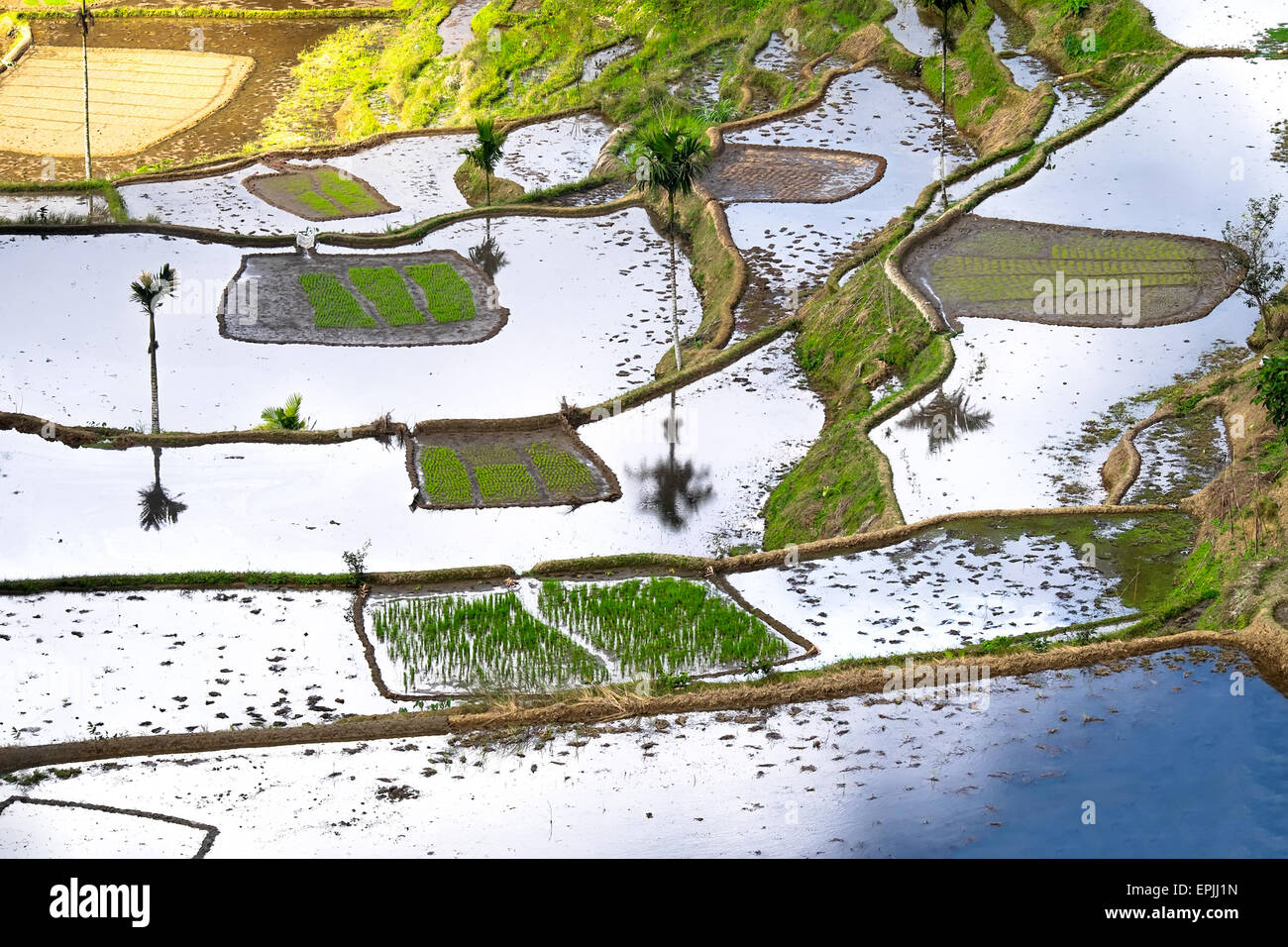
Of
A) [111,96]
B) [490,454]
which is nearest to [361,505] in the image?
[490,454]

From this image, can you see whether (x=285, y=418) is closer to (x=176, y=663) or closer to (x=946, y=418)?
(x=176, y=663)

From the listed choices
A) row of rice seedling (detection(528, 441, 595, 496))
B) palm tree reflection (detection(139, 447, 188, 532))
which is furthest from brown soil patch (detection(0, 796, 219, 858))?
row of rice seedling (detection(528, 441, 595, 496))

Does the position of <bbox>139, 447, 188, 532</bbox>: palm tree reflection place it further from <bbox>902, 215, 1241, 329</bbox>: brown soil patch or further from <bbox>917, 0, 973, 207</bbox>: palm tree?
<bbox>917, 0, 973, 207</bbox>: palm tree

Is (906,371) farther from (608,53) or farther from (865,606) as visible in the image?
(608,53)

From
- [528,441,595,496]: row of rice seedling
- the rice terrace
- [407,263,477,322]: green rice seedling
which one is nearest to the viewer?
the rice terrace

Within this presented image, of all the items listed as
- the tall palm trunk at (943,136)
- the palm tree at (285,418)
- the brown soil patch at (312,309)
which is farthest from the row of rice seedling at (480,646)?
the tall palm trunk at (943,136)

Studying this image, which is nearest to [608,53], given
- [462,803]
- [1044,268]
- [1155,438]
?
[1044,268]
